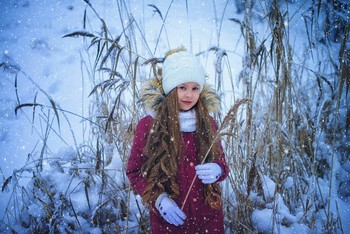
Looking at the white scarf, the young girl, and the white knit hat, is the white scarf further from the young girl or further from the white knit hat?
the white knit hat

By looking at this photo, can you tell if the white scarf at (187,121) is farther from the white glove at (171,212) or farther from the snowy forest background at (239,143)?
the white glove at (171,212)

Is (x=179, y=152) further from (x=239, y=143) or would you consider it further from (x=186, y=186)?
(x=239, y=143)

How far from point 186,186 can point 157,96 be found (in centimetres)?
36

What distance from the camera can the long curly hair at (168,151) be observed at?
936mm

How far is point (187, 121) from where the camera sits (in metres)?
0.99

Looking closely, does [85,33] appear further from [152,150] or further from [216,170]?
[216,170]

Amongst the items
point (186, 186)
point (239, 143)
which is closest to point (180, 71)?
point (186, 186)

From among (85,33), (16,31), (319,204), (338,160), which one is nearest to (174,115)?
(85,33)

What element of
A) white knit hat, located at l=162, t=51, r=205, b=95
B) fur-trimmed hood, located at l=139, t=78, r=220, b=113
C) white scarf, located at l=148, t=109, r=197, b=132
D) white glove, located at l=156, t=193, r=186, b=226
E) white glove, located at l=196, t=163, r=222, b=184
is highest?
white knit hat, located at l=162, t=51, r=205, b=95

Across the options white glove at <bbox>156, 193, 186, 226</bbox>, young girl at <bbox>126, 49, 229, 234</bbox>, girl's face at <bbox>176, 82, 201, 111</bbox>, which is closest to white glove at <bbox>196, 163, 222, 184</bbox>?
young girl at <bbox>126, 49, 229, 234</bbox>

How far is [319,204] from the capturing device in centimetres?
143

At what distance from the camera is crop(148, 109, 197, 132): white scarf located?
98 centimetres

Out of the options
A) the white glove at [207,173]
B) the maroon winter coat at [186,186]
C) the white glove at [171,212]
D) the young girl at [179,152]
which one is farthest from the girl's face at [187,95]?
the white glove at [171,212]

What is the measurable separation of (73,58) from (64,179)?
2.56 metres
